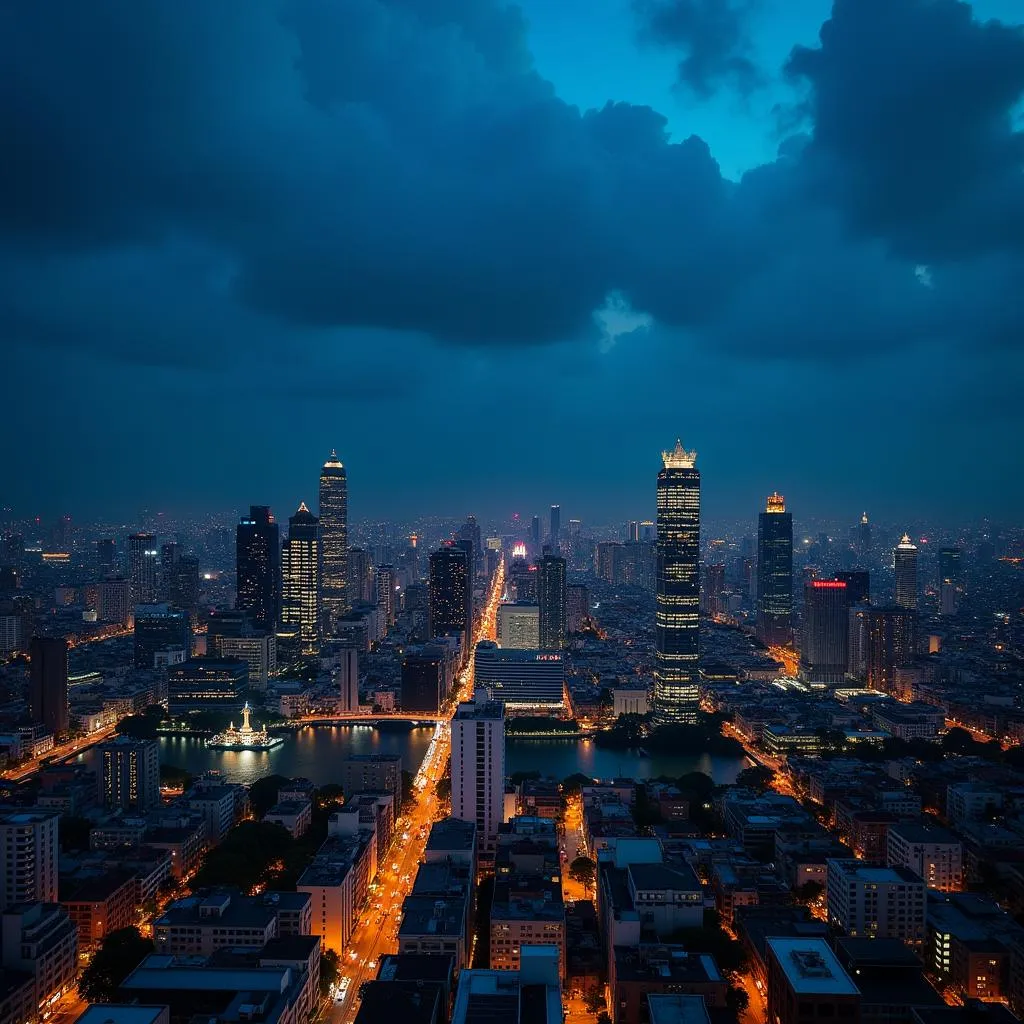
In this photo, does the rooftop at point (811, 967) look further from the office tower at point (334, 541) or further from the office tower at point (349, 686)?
the office tower at point (334, 541)

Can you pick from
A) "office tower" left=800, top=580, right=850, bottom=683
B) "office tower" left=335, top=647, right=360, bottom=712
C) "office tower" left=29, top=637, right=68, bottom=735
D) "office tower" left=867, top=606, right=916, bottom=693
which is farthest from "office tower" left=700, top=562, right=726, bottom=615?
"office tower" left=29, top=637, right=68, bottom=735

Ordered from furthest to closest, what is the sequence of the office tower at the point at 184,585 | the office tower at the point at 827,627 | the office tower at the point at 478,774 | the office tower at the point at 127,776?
1. the office tower at the point at 184,585
2. the office tower at the point at 827,627
3. the office tower at the point at 127,776
4. the office tower at the point at 478,774

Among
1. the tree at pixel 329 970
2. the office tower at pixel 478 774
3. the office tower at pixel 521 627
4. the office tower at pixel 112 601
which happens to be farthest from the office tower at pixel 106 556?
the tree at pixel 329 970

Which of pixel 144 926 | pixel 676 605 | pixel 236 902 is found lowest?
pixel 144 926

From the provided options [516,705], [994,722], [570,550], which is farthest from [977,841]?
[570,550]

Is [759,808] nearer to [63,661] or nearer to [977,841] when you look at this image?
[977,841]

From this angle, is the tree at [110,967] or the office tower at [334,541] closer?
the tree at [110,967]
